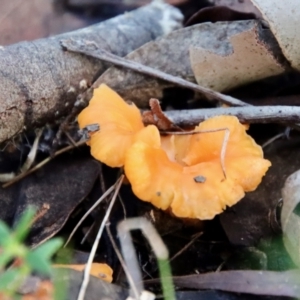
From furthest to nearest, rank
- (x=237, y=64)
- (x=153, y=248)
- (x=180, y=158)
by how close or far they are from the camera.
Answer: (x=237, y=64) → (x=180, y=158) → (x=153, y=248)

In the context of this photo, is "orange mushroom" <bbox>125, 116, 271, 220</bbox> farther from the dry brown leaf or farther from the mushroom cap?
the dry brown leaf

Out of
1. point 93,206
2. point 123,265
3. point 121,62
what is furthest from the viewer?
point 121,62

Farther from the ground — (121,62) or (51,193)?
(121,62)

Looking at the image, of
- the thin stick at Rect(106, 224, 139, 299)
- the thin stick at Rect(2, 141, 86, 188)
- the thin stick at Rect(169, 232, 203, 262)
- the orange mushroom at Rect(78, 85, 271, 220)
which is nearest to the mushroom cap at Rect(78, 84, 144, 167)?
the orange mushroom at Rect(78, 85, 271, 220)

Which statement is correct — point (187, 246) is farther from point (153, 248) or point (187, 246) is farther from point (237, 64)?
point (237, 64)

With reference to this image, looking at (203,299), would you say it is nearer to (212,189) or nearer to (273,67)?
(212,189)

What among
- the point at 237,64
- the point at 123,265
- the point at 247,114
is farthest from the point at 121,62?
the point at 123,265

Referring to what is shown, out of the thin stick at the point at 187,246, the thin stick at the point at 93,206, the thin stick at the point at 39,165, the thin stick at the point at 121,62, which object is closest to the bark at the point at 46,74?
the thin stick at the point at 121,62
